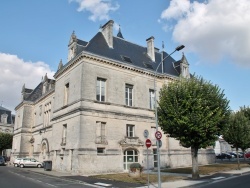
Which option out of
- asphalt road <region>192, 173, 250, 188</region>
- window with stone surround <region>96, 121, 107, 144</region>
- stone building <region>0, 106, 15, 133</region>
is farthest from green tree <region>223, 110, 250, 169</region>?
stone building <region>0, 106, 15, 133</region>

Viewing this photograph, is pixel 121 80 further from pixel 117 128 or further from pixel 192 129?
pixel 192 129

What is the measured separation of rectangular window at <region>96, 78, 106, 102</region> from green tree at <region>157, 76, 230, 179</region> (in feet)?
25.6

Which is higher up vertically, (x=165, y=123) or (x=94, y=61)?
(x=94, y=61)

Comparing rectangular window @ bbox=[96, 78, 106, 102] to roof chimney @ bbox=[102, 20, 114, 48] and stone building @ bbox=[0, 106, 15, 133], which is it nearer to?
roof chimney @ bbox=[102, 20, 114, 48]

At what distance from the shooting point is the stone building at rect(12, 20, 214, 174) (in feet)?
80.6

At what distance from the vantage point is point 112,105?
2678cm

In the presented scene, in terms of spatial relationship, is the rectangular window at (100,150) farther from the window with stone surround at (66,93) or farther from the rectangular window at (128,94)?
the window with stone surround at (66,93)

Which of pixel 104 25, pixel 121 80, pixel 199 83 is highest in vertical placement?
pixel 104 25

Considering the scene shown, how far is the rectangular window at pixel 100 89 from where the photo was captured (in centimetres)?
2640

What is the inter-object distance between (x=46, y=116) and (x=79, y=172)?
2031cm

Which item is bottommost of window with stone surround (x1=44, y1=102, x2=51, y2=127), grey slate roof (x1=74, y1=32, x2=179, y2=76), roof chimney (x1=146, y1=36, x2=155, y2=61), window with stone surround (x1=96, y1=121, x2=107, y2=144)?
window with stone surround (x1=96, y1=121, x2=107, y2=144)

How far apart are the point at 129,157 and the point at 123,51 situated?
42.5 feet

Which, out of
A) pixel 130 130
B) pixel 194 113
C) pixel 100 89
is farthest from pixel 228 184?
pixel 100 89

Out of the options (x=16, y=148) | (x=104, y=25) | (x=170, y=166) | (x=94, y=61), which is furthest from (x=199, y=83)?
(x=16, y=148)
